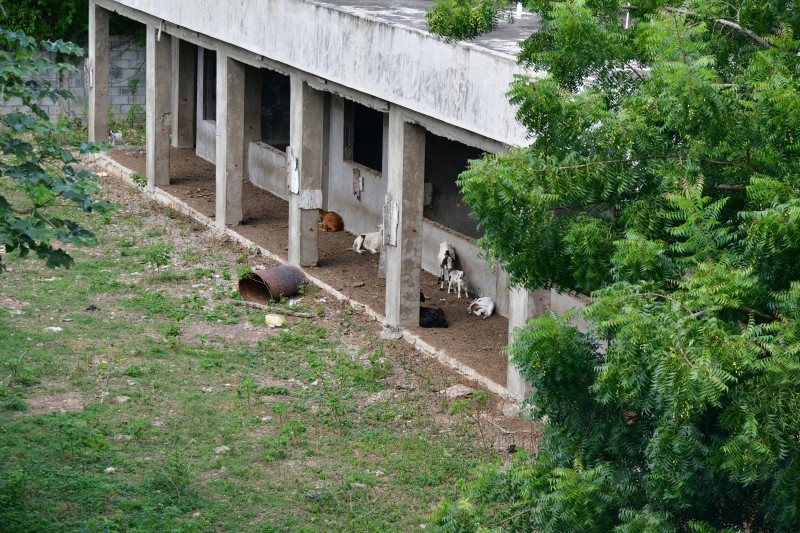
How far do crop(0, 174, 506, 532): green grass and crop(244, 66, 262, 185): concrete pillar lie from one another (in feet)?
21.1

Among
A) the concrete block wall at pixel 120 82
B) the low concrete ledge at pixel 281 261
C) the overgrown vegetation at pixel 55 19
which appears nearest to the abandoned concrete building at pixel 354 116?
the low concrete ledge at pixel 281 261

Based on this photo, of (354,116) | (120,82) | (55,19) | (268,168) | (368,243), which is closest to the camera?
(368,243)

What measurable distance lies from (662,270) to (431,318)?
8.49m

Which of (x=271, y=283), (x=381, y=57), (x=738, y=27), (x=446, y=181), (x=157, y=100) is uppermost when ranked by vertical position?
(x=738, y=27)

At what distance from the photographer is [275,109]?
874 inches

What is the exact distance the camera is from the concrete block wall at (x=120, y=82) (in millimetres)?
26672

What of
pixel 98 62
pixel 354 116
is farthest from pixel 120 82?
pixel 354 116

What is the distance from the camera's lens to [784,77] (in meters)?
6.12

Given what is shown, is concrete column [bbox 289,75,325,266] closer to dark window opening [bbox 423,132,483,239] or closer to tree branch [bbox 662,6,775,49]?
dark window opening [bbox 423,132,483,239]

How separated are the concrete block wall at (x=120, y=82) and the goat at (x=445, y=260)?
539 inches

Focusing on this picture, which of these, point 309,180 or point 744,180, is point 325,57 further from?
point 744,180

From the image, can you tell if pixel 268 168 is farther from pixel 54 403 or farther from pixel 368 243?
pixel 54 403

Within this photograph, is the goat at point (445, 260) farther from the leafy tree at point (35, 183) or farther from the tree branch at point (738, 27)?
the leafy tree at point (35, 183)

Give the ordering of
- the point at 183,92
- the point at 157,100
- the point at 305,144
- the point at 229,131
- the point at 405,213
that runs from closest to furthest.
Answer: the point at 405,213 → the point at 305,144 → the point at 229,131 → the point at 157,100 → the point at 183,92
